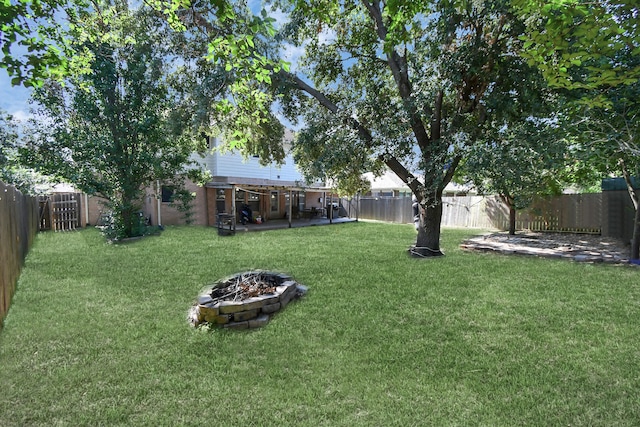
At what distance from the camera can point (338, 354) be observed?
3145 mm

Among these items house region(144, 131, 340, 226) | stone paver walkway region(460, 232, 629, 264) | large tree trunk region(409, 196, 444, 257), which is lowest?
stone paver walkway region(460, 232, 629, 264)

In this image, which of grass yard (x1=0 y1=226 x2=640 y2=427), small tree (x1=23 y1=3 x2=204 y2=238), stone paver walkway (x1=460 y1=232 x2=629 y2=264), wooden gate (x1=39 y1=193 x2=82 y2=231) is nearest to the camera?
grass yard (x1=0 y1=226 x2=640 y2=427)

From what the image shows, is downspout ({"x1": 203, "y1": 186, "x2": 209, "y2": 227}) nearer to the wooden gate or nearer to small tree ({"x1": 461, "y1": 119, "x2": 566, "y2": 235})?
the wooden gate

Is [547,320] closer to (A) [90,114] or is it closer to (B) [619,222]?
(B) [619,222]

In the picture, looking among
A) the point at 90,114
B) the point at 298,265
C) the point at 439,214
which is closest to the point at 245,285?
the point at 298,265

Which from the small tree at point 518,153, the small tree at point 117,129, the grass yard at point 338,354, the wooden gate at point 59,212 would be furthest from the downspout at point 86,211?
the small tree at point 518,153

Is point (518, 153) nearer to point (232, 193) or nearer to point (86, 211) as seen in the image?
point (232, 193)

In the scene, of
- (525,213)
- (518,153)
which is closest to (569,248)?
(518,153)

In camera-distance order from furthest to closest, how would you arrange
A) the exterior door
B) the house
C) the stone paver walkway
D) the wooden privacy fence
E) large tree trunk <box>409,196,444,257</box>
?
the exterior door
the house
the wooden privacy fence
large tree trunk <box>409,196,444,257</box>
the stone paver walkway

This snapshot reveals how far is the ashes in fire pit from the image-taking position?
12.3 ft

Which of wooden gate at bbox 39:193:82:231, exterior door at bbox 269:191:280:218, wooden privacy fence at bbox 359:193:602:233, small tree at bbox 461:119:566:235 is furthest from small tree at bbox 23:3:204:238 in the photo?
wooden privacy fence at bbox 359:193:602:233

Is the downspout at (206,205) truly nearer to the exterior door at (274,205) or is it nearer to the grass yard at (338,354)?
the exterior door at (274,205)

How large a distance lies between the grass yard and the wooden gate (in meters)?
8.45

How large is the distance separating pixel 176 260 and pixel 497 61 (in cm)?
848
